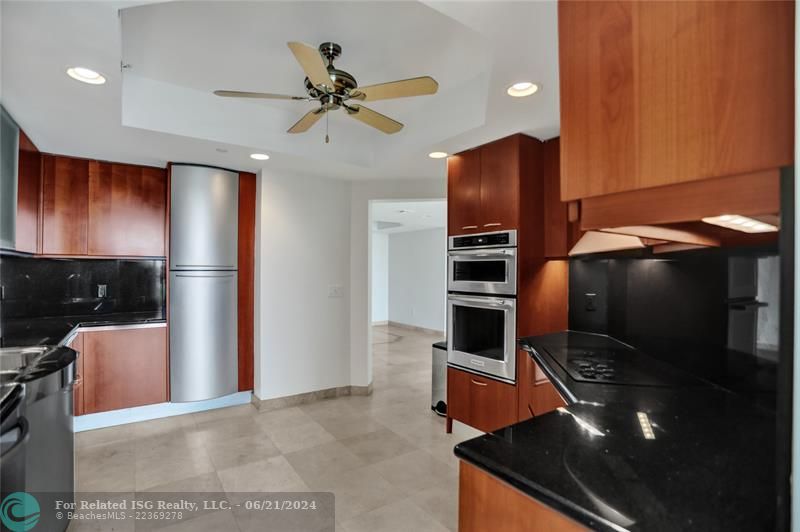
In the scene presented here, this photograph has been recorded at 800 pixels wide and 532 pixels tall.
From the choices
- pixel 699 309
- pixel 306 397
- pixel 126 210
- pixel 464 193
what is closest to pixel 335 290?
pixel 306 397

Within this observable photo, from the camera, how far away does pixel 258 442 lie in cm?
302

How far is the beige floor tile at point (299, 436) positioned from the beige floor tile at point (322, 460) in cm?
8

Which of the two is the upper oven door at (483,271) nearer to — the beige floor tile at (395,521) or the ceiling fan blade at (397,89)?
the ceiling fan blade at (397,89)

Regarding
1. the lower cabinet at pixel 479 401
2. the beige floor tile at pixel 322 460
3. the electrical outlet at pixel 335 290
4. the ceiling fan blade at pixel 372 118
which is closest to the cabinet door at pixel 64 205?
the electrical outlet at pixel 335 290

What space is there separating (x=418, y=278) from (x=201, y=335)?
5584 millimetres

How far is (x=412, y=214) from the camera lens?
6.49 m

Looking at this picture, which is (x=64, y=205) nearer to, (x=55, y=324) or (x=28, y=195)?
(x=28, y=195)

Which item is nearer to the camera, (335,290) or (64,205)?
(64,205)

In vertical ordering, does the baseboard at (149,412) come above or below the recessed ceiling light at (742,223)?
below

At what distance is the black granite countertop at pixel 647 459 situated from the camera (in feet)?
2.42

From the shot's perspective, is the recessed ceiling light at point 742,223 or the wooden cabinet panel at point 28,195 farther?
the wooden cabinet panel at point 28,195

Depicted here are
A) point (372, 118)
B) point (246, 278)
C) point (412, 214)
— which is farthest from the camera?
point (412, 214)

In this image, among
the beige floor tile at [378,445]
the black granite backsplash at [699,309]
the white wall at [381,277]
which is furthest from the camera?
the white wall at [381,277]

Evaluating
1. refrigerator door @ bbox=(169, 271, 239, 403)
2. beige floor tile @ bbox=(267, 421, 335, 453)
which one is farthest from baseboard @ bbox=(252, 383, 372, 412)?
beige floor tile @ bbox=(267, 421, 335, 453)
